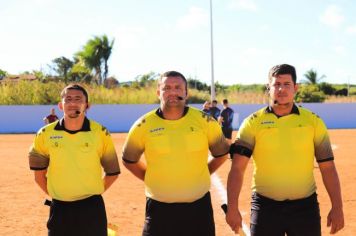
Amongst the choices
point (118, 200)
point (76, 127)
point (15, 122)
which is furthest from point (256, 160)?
point (15, 122)

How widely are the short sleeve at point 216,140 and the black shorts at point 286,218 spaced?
0.61 meters

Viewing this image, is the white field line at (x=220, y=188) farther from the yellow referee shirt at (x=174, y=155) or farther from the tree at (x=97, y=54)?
the tree at (x=97, y=54)

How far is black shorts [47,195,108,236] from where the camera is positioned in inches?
164

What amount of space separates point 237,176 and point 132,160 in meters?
0.91

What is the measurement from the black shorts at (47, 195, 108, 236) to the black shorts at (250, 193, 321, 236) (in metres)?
1.29

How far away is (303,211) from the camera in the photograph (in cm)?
390

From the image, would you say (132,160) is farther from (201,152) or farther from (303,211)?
(303,211)

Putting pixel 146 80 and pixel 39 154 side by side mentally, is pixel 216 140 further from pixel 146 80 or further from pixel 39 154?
pixel 146 80

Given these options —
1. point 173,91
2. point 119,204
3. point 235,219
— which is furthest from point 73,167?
point 119,204

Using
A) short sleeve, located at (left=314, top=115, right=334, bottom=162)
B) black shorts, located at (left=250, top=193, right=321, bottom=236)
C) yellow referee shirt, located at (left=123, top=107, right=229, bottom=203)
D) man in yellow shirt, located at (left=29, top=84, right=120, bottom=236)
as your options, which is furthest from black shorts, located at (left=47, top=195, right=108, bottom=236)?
short sleeve, located at (left=314, top=115, right=334, bottom=162)

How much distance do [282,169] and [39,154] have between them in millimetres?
2033

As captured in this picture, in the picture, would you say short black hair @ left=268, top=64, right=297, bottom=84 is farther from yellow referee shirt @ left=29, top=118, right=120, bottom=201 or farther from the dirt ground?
the dirt ground

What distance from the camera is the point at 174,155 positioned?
3984 millimetres

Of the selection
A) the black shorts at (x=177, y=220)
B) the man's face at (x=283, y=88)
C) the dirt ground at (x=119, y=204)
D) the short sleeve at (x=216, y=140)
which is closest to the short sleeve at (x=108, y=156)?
the black shorts at (x=177, y=220)
